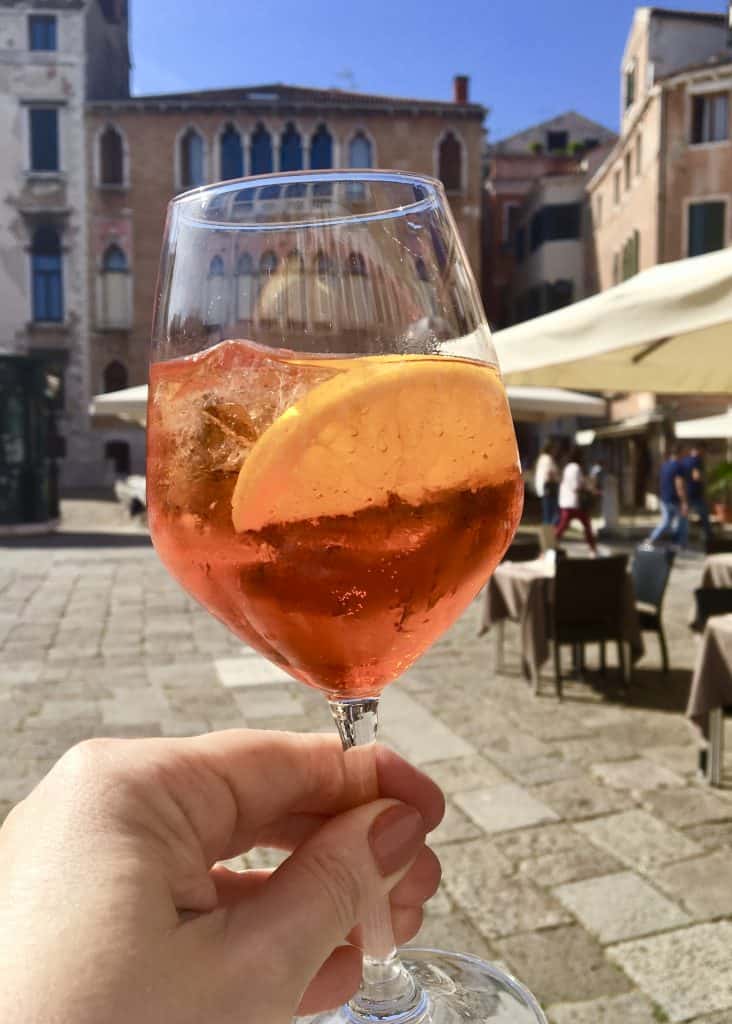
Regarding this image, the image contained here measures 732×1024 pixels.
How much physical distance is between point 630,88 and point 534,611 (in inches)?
1066

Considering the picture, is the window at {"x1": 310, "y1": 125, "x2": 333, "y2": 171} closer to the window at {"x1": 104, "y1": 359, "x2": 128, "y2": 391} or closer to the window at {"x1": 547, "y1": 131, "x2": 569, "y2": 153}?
the window at {"x1": 104, "y1": 359, "x2": 128, "y2": 391}

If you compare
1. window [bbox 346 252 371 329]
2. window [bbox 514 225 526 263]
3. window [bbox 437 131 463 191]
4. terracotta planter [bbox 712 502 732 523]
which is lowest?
terracotta planter [bbox 712 502 732 523]

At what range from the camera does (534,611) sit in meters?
5.74

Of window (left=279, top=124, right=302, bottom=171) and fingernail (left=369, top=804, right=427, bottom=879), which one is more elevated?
window (left=279, top=124, right=302, bottom=171)

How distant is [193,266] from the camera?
3.09ft

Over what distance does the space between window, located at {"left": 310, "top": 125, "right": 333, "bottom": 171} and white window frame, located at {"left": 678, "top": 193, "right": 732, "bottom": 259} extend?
12572mm

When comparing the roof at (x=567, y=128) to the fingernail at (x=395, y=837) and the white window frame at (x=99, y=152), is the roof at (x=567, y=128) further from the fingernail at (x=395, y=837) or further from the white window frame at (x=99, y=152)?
the fingernail at (x=395, y=837)

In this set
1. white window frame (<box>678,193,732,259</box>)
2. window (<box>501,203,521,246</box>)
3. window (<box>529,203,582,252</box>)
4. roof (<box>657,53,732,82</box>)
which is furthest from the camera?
window (<box>501,203,521,246</box>)

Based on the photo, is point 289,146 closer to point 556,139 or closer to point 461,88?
point 461,88

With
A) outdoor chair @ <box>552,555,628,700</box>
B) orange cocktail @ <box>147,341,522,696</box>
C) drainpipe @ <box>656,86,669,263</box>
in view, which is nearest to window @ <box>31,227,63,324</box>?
drainpipe @ <box>656,86,669,263</box>

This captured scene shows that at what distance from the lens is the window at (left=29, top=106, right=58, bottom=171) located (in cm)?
3148

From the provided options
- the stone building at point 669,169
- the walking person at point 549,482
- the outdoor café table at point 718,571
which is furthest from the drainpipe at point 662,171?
the outdoor café table at point 718,571

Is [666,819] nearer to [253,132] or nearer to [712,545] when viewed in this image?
[712,545]

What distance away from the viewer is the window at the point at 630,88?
27812 millimetres
